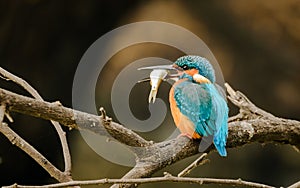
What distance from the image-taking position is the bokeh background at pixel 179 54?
2732mm

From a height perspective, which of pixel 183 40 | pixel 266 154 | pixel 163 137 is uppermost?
pixel 183 40

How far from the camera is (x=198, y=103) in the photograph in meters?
1.12

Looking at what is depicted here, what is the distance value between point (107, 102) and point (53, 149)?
0.43 metres

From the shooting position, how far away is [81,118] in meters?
0.84

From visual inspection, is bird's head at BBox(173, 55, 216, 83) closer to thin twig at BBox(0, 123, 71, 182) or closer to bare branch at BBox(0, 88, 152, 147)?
bare branch at BBox(0, 88, 152, 147)

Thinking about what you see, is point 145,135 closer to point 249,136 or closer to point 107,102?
point 107,102

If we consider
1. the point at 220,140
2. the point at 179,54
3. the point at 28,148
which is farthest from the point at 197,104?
the point at 179,54

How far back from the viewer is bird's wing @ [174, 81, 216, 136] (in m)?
1.10

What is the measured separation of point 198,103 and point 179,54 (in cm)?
174

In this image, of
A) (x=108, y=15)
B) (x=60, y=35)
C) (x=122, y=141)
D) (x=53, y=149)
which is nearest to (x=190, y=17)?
(x=108, y=15)

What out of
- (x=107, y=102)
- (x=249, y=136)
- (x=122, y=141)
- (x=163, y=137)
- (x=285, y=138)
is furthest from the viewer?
(x=107, y=102)

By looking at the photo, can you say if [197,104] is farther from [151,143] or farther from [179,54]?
[179,54]

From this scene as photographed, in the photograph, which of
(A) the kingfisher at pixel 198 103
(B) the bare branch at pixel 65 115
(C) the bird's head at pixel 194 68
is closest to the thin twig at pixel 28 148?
(B) the bare branch at pixel 65 115

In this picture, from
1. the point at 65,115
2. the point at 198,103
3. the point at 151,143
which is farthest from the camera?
the point at 198,103
